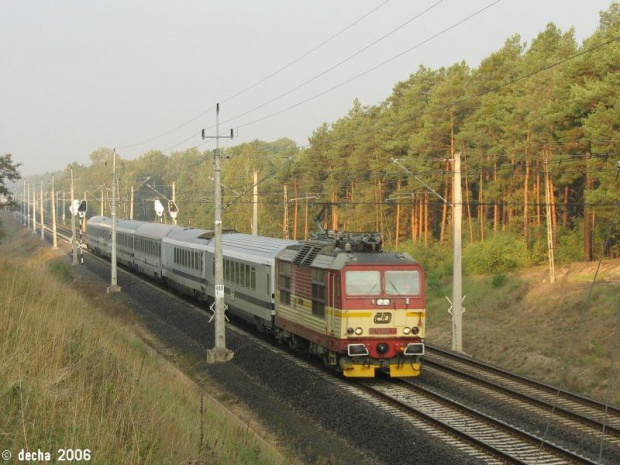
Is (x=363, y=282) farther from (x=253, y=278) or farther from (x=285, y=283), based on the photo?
(x=253, y=278)

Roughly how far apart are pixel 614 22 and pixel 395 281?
35.1 metres

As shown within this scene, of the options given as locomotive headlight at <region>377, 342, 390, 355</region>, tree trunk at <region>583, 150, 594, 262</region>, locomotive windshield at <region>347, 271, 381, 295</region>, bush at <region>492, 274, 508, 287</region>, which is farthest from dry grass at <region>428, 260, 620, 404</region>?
locomotive windshield at <region>347, 271, 381, 295</region>

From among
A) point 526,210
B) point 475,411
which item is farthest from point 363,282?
point 526,210

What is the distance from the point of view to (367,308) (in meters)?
17.6

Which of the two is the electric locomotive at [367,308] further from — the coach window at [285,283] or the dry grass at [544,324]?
the dry grass at [544,324]

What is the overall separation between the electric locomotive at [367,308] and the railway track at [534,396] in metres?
1.94

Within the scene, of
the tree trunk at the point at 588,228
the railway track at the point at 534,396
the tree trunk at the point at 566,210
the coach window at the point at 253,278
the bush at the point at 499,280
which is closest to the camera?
the railway track at the point at 534,396

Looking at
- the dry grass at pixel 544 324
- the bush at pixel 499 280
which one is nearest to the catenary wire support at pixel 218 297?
the dry grass at pixel 544 324

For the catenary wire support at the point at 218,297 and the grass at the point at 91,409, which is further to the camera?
the catenary wire support at the point at 218,297

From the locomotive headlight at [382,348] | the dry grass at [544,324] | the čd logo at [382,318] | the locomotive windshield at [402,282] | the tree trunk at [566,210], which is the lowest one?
the dry grass at [544,324]

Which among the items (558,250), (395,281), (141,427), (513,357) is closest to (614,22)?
(558,250)

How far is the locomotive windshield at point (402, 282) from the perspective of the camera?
17922mm

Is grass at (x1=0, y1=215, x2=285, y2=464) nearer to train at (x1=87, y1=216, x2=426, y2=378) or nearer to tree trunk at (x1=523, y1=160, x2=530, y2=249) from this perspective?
train at (x1=87, y1=216, x2=426, y2=378)

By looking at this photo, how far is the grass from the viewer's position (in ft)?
24.0
